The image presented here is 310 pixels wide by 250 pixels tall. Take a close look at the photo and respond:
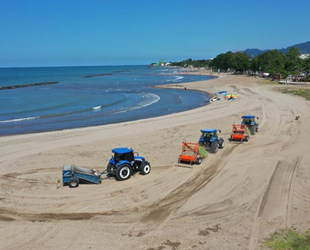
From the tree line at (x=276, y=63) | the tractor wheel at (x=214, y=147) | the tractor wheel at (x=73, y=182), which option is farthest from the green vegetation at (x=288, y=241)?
the tree line at (x=276, y=63)

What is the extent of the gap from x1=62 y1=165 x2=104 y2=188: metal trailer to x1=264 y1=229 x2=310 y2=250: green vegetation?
308 inches

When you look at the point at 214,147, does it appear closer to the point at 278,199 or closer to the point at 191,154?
the point at 191,154

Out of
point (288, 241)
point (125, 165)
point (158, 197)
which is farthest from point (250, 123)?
point (288, 241)

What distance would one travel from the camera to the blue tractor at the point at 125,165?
14.2m

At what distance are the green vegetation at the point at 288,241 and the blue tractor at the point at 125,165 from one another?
A: 7047 mm

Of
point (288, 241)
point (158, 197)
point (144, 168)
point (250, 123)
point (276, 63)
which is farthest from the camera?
point (276, 63)

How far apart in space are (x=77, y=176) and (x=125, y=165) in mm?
2218

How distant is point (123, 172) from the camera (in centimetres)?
1429

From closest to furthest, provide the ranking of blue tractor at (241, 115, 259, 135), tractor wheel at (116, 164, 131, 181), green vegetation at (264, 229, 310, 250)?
green vegetation at (264, 229, 310, 250), tractor wheel at (116, 164, 131, 181), blue tractor at (241, 115, 259, 135)

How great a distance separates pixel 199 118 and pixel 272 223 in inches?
821

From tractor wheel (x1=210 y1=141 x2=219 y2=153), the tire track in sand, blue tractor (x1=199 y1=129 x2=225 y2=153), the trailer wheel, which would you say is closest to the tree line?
blue tractor (x1=199 y1=129 x2=225 y2=153)

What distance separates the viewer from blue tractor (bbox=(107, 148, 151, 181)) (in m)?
14.2

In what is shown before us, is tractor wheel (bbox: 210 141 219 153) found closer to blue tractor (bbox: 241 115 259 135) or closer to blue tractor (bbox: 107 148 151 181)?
blue tractor (bbox: 107 148 151 181)

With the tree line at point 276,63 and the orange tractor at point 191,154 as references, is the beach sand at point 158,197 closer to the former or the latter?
the orange tractor at point 191,154
